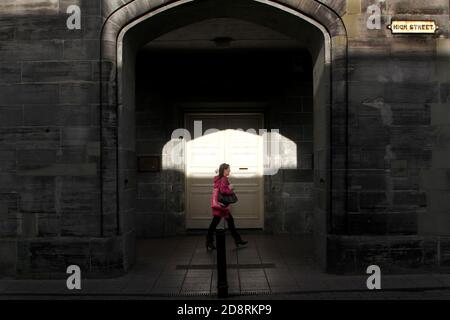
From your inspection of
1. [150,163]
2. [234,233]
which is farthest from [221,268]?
[150,163]

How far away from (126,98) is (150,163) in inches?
126

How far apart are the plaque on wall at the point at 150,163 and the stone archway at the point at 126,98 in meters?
3.05

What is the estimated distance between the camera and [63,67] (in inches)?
265

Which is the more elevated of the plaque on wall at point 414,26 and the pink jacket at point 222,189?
the plaque on wall at point 414,26

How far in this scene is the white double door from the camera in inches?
413

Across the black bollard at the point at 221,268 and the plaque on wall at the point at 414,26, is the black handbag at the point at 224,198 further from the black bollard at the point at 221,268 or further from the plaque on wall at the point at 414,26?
the plaque on wall at the point at 414,26

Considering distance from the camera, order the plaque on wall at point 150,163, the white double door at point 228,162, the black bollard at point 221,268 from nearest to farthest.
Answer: the black bollard at point 221,268 < the plaque on wall at point 150,163 < the white double door at point 228,162

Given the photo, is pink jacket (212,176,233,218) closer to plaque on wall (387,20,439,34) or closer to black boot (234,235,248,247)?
black boot (234,235,248,247)

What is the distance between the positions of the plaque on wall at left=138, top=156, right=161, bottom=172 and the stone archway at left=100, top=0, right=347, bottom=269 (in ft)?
9.99

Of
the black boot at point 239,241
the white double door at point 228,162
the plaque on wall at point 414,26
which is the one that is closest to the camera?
the plaque on wall at point 414,26

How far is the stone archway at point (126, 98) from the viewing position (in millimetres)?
6711

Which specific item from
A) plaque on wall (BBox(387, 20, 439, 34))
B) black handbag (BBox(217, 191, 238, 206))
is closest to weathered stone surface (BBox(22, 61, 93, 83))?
black handbag (BBox(217, 191, 238, 206))

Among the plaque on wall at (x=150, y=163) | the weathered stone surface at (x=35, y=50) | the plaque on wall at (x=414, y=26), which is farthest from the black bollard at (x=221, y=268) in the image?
the plaque on wall at (x=150, y=163)
